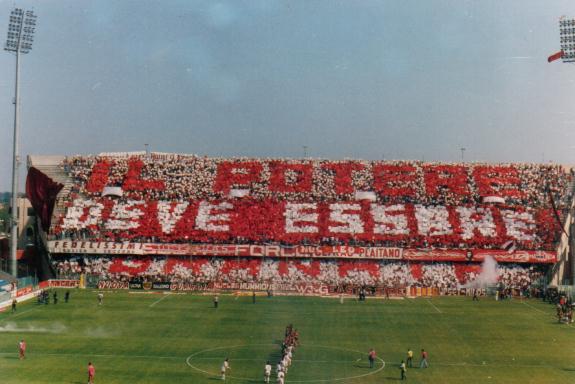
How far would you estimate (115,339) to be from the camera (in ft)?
170

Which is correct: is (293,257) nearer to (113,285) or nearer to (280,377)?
(113,285)

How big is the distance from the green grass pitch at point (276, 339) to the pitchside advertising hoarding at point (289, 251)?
955 centimetres

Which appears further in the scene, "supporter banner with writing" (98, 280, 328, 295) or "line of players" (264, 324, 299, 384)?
"supporter banner with writing" (98, 280, 328, 295)

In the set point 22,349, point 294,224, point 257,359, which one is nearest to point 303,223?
point 294,224

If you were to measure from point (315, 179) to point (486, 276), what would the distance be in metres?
26.4

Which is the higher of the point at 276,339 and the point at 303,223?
the point at 303,223

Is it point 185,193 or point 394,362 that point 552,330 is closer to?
point 394,362

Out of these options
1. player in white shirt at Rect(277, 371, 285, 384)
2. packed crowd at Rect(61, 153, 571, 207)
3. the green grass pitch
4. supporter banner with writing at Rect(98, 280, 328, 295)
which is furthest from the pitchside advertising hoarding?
player in white shirt at Rect(277, 371, 285, 384)

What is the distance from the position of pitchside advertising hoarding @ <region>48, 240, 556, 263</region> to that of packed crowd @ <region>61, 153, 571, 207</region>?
10.7m

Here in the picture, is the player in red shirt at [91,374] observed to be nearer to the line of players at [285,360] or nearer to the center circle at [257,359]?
the center circle at [257,359]

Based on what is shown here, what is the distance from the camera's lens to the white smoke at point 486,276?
79713 mm

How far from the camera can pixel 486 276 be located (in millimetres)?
80438

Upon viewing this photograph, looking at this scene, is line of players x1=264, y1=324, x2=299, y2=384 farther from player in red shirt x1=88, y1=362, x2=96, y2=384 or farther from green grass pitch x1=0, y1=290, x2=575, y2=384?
player in red shirt x1=88, y1=362, x2=96, y2=384

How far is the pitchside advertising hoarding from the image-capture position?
267 feet
